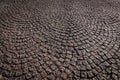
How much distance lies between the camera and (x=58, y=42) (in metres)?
3.42

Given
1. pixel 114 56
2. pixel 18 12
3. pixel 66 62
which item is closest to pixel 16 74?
pixel 66 62

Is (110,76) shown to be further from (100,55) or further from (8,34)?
(8,34)

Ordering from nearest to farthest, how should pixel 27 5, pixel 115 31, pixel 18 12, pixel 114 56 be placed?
pixel 114 56, pixel 115 31, pixel 18 12, pixel 27 5

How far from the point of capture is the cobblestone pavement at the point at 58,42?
8.76ft

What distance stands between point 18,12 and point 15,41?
1887 millimetres

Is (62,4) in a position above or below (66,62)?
above

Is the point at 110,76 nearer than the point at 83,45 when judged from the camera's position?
Yes

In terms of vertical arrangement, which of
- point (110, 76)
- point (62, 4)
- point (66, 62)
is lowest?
point (110, 76)

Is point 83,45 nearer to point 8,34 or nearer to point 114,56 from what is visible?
point 114,56

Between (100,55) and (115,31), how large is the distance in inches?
56.9

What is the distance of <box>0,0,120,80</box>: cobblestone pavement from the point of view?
2670 millimetres

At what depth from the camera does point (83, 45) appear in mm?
3361

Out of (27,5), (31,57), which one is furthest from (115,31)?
(27,5)

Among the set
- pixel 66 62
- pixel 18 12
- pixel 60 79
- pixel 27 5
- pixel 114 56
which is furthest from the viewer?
pixel 27 5
